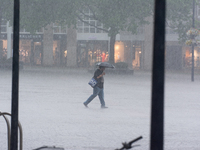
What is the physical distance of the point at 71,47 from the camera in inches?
1786

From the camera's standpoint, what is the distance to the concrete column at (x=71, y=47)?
4525 cm

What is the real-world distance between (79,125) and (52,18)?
2421 centimetres

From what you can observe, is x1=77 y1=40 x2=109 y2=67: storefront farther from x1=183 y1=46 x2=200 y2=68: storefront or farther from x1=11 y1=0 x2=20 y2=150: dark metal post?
x1=11 y1=0 x2=20 y2=150: dark metal post

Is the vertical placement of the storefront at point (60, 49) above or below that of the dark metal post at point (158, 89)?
above

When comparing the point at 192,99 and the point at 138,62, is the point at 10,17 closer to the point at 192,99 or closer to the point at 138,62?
the point at 138,62

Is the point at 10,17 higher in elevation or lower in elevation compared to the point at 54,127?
higher

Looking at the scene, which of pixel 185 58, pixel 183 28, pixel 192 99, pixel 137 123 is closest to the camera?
pixel 137 123

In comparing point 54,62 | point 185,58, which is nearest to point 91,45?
point 54,62

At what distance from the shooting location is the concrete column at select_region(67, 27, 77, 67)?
4525 centimetres

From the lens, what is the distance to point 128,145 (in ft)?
6.74

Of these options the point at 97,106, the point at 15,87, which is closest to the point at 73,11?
the point at 97,106

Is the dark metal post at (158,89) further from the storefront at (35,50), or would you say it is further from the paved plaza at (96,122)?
the storefront at (35,50)

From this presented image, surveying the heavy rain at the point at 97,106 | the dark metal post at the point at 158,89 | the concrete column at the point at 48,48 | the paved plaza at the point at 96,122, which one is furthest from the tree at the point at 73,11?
the dark metal post at the point at 158,89

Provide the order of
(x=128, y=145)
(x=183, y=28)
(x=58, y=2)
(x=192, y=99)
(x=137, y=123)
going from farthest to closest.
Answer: (x=183, y=28) → (x=58, y=2) → (x=192, y=99) → (x=137, y=123) → (x=128, y=145)
